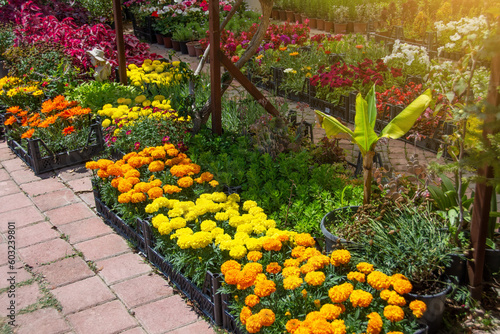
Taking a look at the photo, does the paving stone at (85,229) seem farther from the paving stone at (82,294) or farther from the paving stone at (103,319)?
the paving stone at (103,319)

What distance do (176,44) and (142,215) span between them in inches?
329

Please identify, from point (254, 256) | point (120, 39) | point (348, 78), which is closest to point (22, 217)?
point (254, 256)

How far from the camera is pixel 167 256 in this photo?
12.8 ft

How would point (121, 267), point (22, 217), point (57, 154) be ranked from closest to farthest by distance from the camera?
point (121, 267)
point (22, 217)
point (57, 154)

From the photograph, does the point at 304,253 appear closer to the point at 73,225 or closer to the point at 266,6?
the point at 73,225

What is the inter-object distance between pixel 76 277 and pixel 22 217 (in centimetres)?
133

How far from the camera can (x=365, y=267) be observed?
125 inches

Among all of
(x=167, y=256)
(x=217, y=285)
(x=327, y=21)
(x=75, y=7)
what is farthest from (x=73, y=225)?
(x=327, y=21)

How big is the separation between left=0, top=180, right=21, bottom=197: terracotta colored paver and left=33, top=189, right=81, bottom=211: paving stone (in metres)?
0.36

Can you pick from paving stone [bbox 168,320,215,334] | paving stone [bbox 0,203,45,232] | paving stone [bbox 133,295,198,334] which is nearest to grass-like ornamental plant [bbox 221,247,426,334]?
paving stone [bbox 168,320,215,334]

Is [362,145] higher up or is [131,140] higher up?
[362,145]

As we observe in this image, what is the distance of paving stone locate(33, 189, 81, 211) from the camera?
5.28 meters

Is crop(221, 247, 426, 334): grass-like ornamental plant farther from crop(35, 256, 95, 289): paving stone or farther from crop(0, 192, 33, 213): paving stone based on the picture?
crop(0, 192, 33, 213): paving stone

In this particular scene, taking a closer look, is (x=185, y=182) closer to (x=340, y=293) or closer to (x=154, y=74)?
(x=340, y=293)
